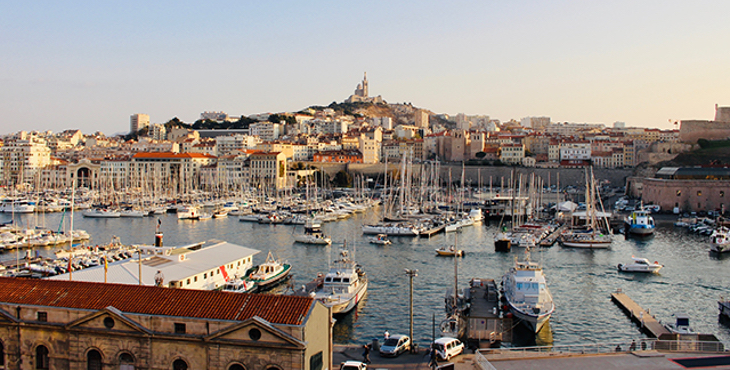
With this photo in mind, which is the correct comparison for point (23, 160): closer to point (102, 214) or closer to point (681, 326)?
point (102, 214)

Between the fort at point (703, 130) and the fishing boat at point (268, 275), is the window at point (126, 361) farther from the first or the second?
the fort at point (703, 130)

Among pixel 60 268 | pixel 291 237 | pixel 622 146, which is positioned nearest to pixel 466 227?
pixel 291 237

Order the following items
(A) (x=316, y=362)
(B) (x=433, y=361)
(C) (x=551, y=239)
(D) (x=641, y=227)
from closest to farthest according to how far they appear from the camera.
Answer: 1. (A) (x=316, y=362)
2. (B) (x=433, y=361)
3. (C) (x=551, y=239)
4. (D) (x=641, y=227)

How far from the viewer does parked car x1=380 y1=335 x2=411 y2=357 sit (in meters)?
9.63

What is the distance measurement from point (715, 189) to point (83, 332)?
122ft

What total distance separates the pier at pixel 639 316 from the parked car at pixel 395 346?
5.17 m

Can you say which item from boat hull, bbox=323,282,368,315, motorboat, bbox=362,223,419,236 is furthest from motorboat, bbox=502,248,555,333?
motorboat, bbox=362,223,419,236

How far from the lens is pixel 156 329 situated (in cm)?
746

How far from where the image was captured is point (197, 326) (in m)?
7.34

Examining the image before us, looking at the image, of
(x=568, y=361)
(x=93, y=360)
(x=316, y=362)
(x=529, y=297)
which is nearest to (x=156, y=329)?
(x=93, y=360)

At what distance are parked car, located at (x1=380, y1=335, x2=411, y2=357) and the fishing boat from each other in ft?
22.8

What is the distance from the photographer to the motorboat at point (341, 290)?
13.2m

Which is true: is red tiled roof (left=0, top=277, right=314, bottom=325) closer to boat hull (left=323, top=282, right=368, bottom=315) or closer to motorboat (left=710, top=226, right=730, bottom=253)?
boat hull (left=323, top=282, right=368, bottom=315)

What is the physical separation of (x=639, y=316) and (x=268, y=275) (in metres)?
9.38
